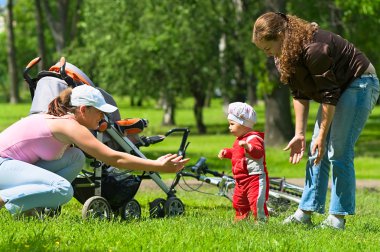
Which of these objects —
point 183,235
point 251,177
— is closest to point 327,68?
point 251,177

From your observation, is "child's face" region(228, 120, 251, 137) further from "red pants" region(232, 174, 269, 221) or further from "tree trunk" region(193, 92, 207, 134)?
"tree trunk" region(193, 92, 207, 134)

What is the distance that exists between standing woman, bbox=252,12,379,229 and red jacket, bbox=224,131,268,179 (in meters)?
0.35

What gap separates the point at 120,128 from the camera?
8.13 metres

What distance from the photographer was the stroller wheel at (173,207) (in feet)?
27.8

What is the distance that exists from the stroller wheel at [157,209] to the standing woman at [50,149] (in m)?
1.37

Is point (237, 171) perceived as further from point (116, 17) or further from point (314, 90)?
point (116, 17)

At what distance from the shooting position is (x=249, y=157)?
774cm

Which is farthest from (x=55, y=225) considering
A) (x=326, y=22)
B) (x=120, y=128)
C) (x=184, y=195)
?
(x=326, y=22)

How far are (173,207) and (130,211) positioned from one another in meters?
0.57

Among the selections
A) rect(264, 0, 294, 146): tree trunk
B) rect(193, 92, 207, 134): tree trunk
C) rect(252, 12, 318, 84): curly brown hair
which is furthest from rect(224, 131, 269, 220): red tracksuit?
rect(193, 92, 207, 134): tree trunk

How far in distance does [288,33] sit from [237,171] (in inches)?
54.1

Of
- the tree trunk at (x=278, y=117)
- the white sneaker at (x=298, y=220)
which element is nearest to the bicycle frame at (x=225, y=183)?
the white sneaker at (x=298, y=220)

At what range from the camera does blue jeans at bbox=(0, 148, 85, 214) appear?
6.95 metres

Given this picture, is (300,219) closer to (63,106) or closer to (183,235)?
(183,235)
